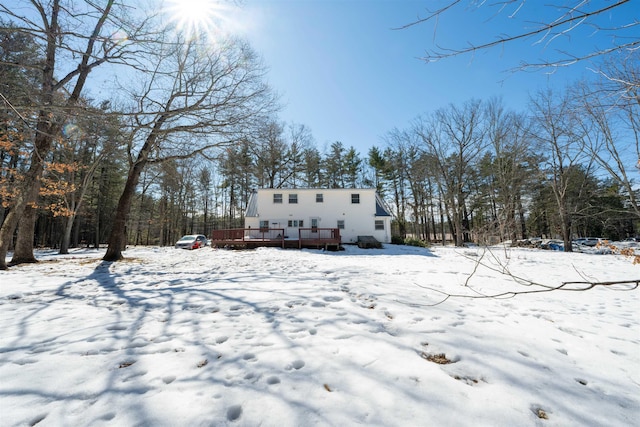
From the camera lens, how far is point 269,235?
18000 mm

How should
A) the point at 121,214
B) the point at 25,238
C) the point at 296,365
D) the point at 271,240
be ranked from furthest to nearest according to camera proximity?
the point at 271,240 → the point at 121,214 → the point at 25,238 → the point at 296,365

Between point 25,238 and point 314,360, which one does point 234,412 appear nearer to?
point 314,360

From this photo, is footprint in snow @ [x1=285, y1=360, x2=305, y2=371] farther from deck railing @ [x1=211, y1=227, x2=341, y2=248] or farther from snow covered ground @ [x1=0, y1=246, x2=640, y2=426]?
deck railing @ [x1=211, y1=227, x2=341, y2=248]

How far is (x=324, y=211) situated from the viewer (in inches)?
768

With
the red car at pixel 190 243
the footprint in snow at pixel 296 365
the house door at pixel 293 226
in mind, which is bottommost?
the footprint in snow at pixel 296 365

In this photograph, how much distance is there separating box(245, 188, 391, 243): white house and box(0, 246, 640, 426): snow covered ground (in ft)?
48.2

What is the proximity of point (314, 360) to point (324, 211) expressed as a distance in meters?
17.3

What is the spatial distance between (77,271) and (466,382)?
945 cm

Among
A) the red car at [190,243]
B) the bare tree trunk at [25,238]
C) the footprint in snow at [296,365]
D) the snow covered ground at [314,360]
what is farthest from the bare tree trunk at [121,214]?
the footprint in snow at [296,365]

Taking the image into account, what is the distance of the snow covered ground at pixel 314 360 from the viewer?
5.33 ft

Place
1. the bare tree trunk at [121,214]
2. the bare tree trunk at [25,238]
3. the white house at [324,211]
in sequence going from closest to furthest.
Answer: the bare tree trunk at [25,238]
the bare tree trunk at [121,214]
the white house at [324,211]

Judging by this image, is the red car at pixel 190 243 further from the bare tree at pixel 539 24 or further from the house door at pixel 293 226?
the bare tree at pixel 539 24

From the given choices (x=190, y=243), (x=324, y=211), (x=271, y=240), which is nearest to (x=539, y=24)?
(x=271, y=240)

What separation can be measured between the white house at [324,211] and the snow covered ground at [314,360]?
14703 millimetres
